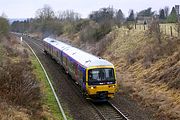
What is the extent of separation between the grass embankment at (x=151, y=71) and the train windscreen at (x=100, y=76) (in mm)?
2337

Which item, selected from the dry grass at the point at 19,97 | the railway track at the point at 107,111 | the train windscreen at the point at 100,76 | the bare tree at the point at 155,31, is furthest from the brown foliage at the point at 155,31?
the dry grass at the point at 19,97

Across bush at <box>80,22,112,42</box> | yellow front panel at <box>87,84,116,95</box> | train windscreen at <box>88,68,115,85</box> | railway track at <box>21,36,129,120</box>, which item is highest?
bush at <box>80,22,112,42</box>

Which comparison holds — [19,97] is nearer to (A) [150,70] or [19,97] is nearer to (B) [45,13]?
(A) [150,70]

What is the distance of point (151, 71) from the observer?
1088 inches

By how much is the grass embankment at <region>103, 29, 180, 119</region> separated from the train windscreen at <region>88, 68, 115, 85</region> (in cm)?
234

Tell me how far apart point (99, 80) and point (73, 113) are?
282cm

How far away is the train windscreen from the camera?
21391 millimetres

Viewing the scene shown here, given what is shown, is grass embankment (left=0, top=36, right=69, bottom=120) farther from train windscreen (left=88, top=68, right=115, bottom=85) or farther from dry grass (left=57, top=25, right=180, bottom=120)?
dry grass (left=57, top=25, right=180, bottom=120)

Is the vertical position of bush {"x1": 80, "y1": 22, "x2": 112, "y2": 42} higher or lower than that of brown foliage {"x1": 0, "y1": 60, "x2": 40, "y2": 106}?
higher

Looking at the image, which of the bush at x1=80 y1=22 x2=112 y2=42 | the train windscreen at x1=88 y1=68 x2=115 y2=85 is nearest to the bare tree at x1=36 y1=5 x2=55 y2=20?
the bush at x1=80 y1=22 x2=112 y2=42

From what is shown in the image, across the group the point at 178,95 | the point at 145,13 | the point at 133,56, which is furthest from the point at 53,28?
the point at 178,95

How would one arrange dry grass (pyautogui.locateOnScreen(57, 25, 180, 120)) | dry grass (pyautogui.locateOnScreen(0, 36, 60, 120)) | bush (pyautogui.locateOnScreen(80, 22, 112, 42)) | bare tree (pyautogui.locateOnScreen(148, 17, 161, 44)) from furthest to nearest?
bush (pyautogui.locateOnScreen(80, 22, 112, 42)) < bare tree (pyautogui.locateOnScreen(148, 17, 161, 44)) < dry grass (pyautogui.locateOnScreen(57, 25, 180, 120)) < dry grass (pyautogui.locateOnScreen(0, 36, 60, 120))

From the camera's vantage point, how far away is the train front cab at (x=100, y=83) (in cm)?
2125

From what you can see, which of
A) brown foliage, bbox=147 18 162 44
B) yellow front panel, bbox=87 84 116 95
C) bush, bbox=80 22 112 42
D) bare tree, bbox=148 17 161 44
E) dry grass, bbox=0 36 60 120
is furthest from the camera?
bush, bbox=80 22 112 42
